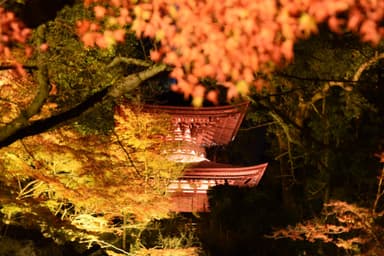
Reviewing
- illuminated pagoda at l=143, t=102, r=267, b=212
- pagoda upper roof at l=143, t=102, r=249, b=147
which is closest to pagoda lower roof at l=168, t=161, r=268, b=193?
illuminated pagoda at l=143, t=102, r=267, b=212

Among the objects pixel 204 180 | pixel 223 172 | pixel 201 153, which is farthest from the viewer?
pixel 201 153

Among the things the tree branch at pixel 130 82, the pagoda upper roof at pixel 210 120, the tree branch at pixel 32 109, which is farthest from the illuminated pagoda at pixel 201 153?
the tree branch at pixel 32 109

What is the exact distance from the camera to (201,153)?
65.8ft

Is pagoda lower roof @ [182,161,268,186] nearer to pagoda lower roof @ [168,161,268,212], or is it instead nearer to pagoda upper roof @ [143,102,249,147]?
pagoda lower roof @ [168,161,268,212]

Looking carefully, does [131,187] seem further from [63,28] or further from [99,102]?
[99,102]

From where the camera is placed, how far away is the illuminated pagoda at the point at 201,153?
17359 mm

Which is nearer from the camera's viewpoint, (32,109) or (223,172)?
(32,109)

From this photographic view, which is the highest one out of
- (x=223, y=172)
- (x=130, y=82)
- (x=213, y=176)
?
(x=223, y=172)

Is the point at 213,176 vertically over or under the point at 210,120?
under

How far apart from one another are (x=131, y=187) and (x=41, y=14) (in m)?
5.91

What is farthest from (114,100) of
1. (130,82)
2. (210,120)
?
(210,120)

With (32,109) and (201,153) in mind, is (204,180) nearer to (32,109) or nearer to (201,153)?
(201,153)

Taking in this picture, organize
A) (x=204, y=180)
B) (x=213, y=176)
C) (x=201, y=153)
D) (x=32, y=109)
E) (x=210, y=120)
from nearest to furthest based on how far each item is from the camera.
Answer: (x=32, y=109) < (x=210, y=120) < (x=213, y=176) < (x=204, y=180) < (x=201, y=153)

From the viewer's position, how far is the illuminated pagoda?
683 inches
